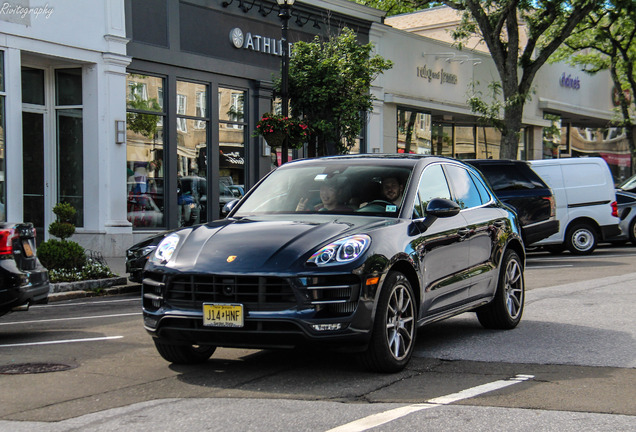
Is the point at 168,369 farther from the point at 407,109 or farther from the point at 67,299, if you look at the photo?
the point at 407,109

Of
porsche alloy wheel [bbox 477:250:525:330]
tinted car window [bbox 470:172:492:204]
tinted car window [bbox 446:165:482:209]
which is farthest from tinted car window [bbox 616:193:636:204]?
tinted car window [bbox 446:165:482:209]

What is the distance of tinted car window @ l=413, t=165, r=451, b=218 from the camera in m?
7.44

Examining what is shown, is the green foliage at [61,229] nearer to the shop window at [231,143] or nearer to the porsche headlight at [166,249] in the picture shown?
the porsche headlight at [166,249]

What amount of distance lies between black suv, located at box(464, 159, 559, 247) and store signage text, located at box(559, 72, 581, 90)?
2428cm

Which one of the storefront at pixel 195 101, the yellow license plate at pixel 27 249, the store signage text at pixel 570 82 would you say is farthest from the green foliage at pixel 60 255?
the store signage text at pixel 570 82

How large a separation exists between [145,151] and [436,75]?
1494 centimetres

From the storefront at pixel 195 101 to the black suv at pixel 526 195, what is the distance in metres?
7.24

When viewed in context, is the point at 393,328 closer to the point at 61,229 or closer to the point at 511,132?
the point at 61,229

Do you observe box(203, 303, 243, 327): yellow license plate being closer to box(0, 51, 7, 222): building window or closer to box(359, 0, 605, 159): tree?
box(0, 51, 7, 222): building window

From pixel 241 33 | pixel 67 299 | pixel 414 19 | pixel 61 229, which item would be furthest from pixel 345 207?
pixel 414 19

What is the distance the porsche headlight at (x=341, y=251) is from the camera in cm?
615

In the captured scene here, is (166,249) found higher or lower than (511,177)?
lower

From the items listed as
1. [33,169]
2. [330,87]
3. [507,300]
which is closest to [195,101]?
[330,87]

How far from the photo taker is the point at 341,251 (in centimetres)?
623
